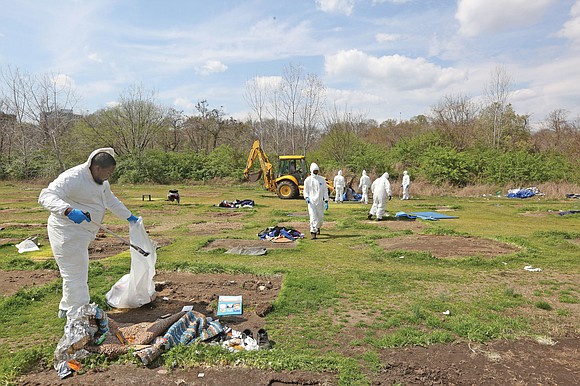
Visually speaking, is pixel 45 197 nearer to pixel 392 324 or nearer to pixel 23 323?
pixel 23 323

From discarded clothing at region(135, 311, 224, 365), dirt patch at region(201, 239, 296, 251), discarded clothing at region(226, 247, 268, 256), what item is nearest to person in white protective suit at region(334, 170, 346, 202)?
dirt patch at region(201, 239, 296, 251)

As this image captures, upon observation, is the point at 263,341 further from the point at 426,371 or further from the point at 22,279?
the point at 22,279

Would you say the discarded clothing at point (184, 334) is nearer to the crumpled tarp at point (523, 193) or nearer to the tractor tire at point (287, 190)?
the tractor tire at point (287, 190)

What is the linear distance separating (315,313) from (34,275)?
519cm

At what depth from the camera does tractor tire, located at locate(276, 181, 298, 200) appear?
22.0m

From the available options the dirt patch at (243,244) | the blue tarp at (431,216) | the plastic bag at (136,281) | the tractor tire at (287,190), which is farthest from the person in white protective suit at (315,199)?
the tractor tire at (287,190)

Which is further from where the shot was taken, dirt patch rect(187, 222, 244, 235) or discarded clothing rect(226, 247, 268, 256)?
dirt patch rect(187, 222, 244, 235)

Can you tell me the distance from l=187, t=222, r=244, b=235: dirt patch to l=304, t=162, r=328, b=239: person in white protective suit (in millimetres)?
2845

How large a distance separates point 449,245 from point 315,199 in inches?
141

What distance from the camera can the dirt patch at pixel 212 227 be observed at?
39.4ft

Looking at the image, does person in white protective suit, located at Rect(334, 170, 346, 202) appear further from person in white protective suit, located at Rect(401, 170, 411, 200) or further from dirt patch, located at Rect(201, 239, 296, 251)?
dirt patch, located at Rect(201, 239, 296, 251)

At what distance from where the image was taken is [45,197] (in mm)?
4359

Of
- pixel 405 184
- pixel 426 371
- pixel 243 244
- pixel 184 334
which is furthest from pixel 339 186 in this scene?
pixel 426 371

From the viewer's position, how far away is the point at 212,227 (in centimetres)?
1285
